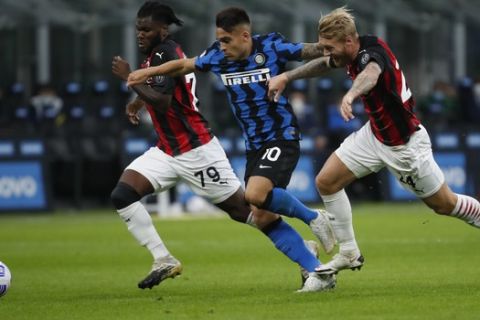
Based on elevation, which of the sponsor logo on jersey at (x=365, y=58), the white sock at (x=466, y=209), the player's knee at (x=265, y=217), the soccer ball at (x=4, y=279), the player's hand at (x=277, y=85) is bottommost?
the soccer ball at (x=4, y=279)

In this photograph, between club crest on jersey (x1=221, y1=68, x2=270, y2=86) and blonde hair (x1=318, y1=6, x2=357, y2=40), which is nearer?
blonde hair (x1=318, y1=6, x2=357, y2=40)

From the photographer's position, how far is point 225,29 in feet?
34.5

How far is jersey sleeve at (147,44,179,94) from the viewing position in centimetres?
1096

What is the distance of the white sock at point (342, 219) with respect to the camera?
1080cm

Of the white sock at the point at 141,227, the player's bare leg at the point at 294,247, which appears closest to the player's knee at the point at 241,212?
the player's bare leg at the point at 294,247

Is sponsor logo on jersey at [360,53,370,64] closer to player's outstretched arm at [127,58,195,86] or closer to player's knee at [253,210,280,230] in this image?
player's outstretched arm at [127,58,195,86]

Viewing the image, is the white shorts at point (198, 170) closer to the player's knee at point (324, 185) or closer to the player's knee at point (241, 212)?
the player's knee at point (241, 212)

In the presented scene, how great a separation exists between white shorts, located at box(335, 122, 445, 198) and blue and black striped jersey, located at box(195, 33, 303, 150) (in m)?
0.52

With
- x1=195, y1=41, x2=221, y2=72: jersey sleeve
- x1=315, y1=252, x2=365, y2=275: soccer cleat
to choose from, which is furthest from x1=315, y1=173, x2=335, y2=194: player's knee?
x1=195, y1=41, x2=221, y2=72: jersey sleeve

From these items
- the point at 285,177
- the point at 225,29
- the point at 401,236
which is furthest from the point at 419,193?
the point at 401,236

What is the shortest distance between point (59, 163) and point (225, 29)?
14686 millimetres

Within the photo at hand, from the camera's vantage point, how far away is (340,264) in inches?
420

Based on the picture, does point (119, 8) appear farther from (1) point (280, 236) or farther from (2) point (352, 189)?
(1) point (280, 236)

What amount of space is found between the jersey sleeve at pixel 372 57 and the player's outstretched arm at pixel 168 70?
1.42m
